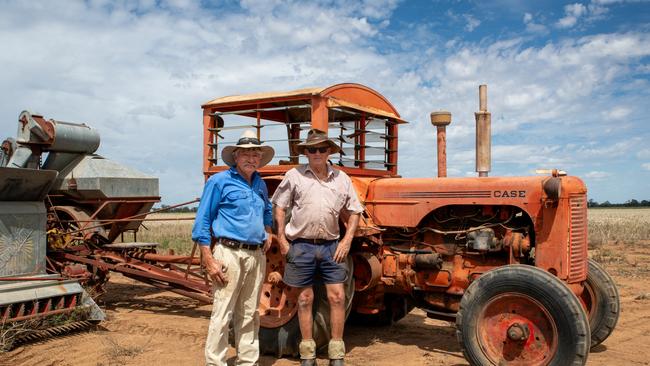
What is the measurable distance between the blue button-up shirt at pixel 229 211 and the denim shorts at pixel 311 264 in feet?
1.36

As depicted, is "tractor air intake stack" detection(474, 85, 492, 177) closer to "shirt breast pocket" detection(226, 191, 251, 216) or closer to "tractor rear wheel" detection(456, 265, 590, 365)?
"tractor rear wheel" detection(456, 265, 590, 365)

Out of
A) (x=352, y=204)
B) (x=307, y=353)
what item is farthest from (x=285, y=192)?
(x=307, y=353)

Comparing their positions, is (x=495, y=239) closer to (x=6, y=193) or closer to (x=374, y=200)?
(x=374, y=200)

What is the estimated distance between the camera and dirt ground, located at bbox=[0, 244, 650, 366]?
504 centimetres

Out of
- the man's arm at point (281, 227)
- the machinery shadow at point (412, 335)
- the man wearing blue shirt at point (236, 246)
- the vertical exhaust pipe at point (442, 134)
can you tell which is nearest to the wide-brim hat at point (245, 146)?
the man wearing blue shirt at point (236, 246)

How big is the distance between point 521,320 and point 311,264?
1599mm

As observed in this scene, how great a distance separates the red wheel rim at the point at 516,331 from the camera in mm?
4289

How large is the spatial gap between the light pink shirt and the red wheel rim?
1282 millimetres

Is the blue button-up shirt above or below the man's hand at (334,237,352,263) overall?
above

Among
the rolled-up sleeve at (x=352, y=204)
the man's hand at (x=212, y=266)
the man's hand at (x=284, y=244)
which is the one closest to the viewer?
the man's hand at (x=212, y=266)

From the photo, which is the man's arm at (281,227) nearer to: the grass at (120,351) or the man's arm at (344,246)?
the man's arm at (344,246)

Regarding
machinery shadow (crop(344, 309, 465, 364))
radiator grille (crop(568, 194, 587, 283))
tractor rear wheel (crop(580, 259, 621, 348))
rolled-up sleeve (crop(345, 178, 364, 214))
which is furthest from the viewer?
machinery shadow (crop(344, 309, 465, 364))

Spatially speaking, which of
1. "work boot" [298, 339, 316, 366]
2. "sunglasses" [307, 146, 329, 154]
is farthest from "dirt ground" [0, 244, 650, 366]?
"sunglasses" [307, 146, 329, 154]

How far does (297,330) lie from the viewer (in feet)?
16.8
